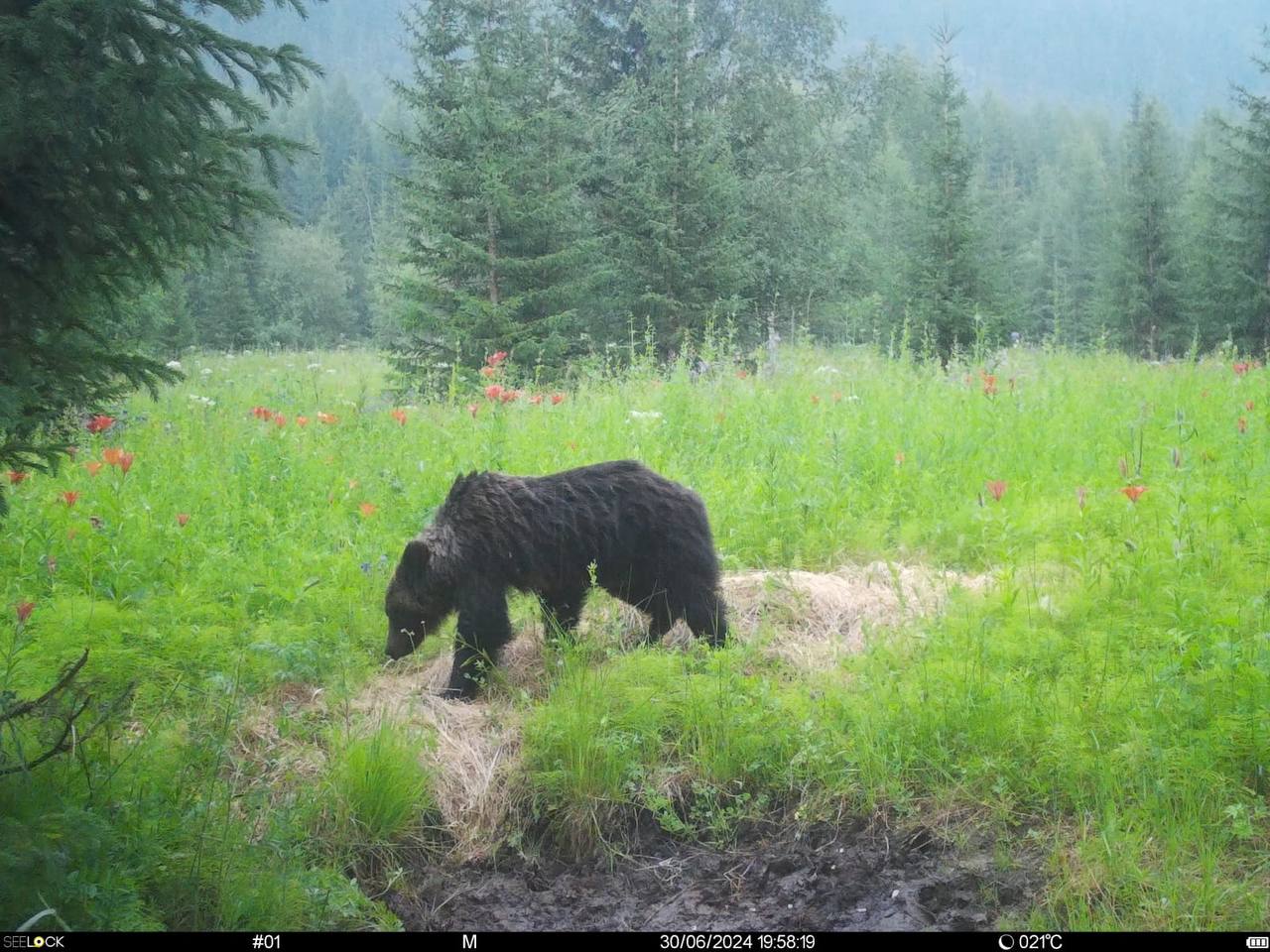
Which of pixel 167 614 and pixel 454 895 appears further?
pixel 167 614

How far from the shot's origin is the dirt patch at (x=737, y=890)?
3793mm

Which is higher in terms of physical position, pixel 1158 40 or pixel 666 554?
pixel 1158 40

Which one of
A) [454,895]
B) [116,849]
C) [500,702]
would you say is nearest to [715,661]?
[500,702]

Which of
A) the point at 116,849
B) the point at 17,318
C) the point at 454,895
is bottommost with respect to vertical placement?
the point at 454,895

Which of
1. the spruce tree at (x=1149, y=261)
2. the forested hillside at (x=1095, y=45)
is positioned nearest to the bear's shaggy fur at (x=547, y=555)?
the spruce tree at (x=1149, y=261)

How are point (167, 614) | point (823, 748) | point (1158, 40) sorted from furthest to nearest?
point (1158, 40), point (167, 614), point (823, 748)

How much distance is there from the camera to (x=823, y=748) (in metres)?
4.53

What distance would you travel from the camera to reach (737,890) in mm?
4059

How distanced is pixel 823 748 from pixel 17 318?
12.3ft

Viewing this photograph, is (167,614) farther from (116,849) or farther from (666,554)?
(666,554)

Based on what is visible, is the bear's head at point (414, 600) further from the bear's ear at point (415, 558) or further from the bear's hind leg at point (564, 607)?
the bear's hind leg at point (564, 607)

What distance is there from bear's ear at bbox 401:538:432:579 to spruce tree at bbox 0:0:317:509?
185 centimetres
